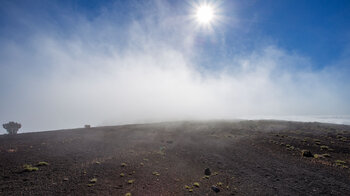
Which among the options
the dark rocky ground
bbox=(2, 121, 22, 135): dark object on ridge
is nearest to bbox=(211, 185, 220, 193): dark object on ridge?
the dark rocky ground

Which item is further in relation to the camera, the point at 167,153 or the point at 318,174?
the point at 167,153

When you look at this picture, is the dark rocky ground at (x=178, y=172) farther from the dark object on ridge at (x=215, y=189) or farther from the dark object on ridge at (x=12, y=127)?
the dark object on ridge at (x=12, y=127)

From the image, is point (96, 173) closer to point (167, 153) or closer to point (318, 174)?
point (167, 153)

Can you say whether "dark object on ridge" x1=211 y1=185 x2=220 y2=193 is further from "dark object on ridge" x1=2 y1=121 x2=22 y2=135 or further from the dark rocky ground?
"dark object on ridge" x1=2 y1=121 x2=22 y2=135

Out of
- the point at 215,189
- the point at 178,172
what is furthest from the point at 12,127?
the point at 215,189

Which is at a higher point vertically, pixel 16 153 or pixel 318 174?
pixel 16 153

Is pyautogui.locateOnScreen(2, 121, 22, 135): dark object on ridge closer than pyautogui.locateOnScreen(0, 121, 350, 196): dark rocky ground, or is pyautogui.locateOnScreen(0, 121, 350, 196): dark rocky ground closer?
pyautogui.locateOnScreen(0, 121, 350, 196): dark rocky ground

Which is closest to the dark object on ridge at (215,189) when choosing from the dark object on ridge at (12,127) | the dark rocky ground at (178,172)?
the dark rocky ground at (178,172)

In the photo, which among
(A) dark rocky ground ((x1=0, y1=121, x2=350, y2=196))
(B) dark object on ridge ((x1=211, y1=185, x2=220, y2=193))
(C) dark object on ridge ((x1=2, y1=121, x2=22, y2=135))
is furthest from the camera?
(C) dark object on ridge ((x1=2, y1=121, x2=22, y2=135))

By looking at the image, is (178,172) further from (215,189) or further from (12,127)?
(12,127)

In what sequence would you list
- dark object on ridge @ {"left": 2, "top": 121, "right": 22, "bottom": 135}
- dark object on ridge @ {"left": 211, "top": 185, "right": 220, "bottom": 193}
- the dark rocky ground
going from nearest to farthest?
the dark rocky ground
dark object on ridge @ {"left": 211, "top": 185, "right": 220, "bottom": 193}
dark object on ridge @ {"left": 2, "top": 121, "right": 22, "bottom": 135}

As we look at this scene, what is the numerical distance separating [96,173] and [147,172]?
4.55 m

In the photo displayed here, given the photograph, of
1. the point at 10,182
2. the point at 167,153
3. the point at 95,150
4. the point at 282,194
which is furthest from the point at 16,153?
the point at 282,194

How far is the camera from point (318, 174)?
12.1 meters
